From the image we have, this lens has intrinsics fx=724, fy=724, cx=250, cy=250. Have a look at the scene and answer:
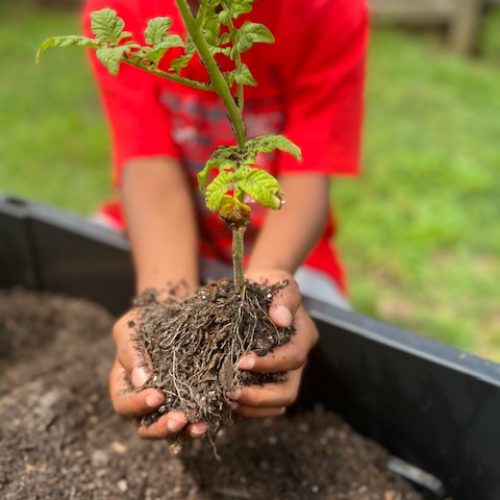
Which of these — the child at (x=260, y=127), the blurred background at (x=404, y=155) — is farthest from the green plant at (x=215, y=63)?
the blurred background at (x=404, y=155)

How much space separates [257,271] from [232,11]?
1.44 ft

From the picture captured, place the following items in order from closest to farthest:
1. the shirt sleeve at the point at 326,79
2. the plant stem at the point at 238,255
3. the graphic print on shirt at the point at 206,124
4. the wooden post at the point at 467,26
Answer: the plant stem at the point at 238,255 → the shirt sleeve at the point at 326,79 → the graphic print on shirt at the point at 206,124 → the wooden post at the point at 467,26

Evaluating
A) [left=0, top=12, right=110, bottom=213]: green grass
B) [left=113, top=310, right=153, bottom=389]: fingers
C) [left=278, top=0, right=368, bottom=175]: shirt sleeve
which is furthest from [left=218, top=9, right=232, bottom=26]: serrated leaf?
[left=0, top=12, right=110, bottom=213]: green grass

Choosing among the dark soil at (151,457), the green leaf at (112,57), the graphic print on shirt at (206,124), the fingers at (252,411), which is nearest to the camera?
A: the green leaf at (112,57)

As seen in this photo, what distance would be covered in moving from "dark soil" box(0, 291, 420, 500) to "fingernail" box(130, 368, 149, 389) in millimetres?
254

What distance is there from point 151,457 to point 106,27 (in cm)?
69

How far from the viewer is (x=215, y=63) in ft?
2.46

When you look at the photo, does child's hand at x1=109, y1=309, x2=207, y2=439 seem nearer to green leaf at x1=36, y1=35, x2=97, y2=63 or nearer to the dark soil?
the dark soil

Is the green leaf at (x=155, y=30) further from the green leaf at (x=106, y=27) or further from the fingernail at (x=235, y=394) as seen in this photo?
the fingernail at (x=235, y=394)

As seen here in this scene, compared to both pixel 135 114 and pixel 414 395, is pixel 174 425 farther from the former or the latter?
pixel 135 114

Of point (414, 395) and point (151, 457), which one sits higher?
point (414, 395)

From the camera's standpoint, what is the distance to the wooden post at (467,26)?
11.5 feet

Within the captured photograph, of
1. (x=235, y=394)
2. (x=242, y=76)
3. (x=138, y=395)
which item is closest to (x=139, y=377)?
(x=138, y=395)

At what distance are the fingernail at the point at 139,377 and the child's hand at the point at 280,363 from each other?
0.12m
